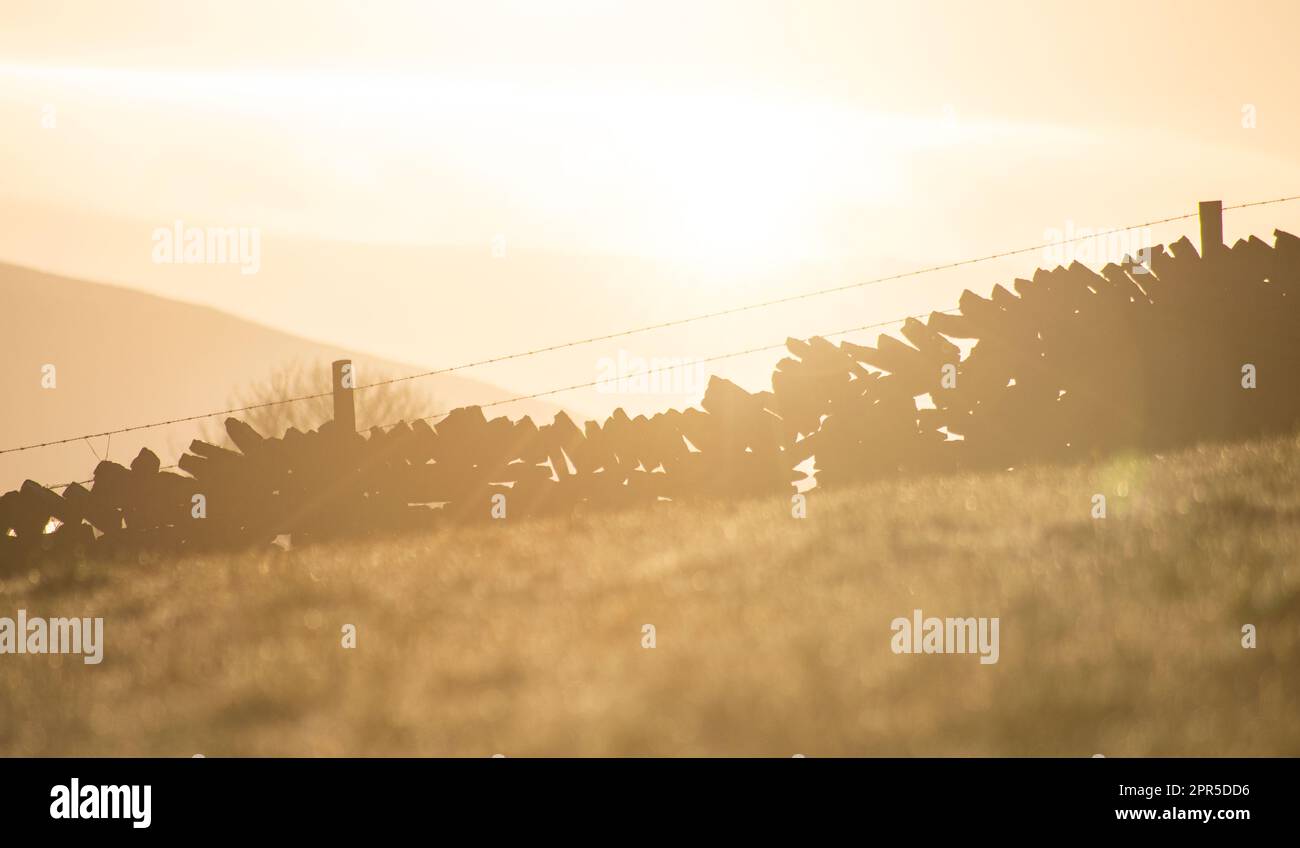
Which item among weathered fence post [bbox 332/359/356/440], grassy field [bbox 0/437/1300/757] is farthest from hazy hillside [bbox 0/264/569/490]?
grassy field [bbox 0/437/1300/757]

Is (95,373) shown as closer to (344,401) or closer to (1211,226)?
(344,401)

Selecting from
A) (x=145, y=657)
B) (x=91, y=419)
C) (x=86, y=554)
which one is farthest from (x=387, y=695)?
(x=91, y=419)

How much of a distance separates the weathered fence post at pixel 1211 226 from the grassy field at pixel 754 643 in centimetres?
683

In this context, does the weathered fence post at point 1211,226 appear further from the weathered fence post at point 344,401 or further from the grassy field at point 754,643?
the weathered fence post at point 344,401

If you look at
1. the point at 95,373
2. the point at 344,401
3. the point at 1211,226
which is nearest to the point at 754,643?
the point at 344,401

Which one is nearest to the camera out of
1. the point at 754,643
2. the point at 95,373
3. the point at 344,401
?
the point at 754,643

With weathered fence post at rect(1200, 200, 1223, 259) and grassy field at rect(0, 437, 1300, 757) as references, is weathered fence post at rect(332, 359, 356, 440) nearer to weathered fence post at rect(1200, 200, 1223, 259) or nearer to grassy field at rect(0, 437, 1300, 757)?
grassy field at rect(0, 437, 1300, 757)

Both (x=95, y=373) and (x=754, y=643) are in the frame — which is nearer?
(x=754, y=643)

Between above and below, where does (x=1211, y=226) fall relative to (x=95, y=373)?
below

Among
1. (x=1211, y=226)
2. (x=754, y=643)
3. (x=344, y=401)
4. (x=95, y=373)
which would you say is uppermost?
(x=95, y=373)

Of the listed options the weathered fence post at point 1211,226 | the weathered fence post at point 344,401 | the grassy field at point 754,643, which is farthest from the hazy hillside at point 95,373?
the grassy field at point 754,643

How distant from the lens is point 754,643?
20.6ft

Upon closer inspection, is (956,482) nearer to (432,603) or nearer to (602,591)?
(602,591)

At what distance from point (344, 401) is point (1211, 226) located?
12.2 m
